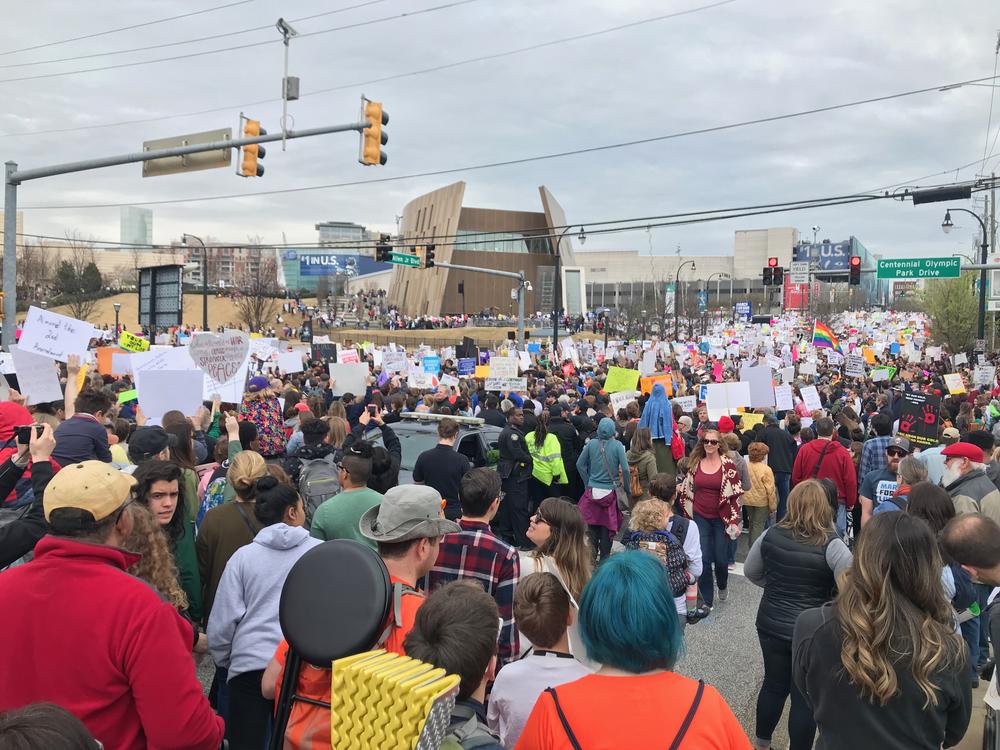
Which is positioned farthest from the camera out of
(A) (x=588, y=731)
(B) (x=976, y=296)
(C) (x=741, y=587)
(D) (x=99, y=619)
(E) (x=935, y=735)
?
(B) (x=976, y=296)

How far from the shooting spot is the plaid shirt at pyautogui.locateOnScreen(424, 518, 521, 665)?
3980 millimetres

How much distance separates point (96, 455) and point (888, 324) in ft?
229

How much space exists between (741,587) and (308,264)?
136786mm

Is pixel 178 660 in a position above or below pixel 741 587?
above

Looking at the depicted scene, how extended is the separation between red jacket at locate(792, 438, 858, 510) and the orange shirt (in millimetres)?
7054

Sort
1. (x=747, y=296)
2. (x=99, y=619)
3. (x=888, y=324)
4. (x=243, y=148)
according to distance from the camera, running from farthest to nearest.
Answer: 1. (x=747, y=296)
2. (x=888, y=324)
3. (x=243, y=148)
4. (x=99, y=619)

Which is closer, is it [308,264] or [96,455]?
[96,455]

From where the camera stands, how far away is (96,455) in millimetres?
5812

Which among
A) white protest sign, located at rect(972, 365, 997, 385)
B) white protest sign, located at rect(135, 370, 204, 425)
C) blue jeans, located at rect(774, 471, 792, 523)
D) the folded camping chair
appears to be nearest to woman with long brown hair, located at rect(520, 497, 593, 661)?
the folded camping chair

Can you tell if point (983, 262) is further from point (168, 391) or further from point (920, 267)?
point (168, 391)

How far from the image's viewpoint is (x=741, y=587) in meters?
8.32

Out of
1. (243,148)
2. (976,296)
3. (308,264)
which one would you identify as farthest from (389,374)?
(308,264)

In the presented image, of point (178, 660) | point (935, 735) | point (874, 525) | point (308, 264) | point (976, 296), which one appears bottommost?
point (935, 735)

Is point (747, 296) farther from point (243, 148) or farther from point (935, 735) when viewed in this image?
point (935, 735)
